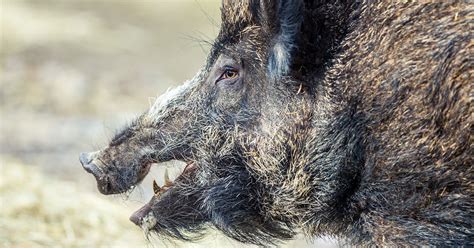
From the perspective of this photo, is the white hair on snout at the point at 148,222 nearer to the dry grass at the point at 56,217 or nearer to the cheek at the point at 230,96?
the cheek at the point at 230,96

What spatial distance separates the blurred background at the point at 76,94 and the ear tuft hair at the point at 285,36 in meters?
0.90

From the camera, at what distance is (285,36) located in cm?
517

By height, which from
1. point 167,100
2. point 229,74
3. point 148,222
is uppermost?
point 167,100

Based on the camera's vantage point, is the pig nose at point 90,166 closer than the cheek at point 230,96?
No

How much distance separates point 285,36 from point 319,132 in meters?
0.53

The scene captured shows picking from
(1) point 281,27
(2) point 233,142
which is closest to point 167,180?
(2) point 233,142

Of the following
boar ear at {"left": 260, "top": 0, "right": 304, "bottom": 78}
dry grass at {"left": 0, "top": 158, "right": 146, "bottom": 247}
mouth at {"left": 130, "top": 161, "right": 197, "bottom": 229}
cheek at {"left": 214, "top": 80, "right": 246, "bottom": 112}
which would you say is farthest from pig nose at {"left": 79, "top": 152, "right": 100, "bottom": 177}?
dry grass at {"left": 0, "top": 158, "right": 146, "bottom": 247}

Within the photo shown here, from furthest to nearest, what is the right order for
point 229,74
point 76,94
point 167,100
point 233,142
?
point 76,94 → point 167,100 → point 229,74 → point 233,142

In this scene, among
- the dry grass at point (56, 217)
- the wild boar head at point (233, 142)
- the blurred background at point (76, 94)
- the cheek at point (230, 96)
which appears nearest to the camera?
the wild boar head at point (233, 142)

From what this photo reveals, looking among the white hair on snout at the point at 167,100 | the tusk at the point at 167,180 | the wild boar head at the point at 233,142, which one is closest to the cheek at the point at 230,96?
the wild boar head at the point at 233,142

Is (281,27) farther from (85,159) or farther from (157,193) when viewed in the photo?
(85,159)

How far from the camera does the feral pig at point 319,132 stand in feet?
15.1

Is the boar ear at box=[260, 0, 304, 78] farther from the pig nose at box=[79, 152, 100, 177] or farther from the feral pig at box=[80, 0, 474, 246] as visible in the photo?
the pig nose at box=[79, 152, 100, 177]

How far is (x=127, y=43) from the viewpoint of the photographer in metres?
16.4
